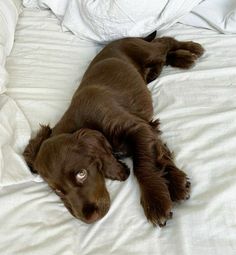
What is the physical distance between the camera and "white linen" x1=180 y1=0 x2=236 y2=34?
5.98ft

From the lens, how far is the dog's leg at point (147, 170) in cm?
120

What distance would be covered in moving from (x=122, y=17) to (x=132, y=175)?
2.76ft

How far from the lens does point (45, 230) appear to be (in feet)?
3.88

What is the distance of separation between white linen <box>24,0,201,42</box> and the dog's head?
2.58 ft

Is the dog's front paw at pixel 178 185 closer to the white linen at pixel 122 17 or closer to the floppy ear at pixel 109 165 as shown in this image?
the floppy ear at pixel 109 165

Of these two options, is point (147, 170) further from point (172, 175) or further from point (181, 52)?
point (181, 52)

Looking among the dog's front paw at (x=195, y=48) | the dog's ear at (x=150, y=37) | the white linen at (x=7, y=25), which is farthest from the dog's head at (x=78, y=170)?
the dog's ear at (x=150, y=37)

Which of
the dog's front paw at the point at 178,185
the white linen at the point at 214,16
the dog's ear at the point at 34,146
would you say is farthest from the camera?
the white linen at the point at 214,16

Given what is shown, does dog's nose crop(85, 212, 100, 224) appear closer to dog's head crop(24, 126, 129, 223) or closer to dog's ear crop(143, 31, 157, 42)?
dog's head crop(24, 126, 129, 223)

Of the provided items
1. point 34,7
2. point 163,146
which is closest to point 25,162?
point 163,146

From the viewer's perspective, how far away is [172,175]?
1305 mm

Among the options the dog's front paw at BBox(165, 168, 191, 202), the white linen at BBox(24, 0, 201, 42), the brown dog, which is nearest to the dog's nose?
the brown dog

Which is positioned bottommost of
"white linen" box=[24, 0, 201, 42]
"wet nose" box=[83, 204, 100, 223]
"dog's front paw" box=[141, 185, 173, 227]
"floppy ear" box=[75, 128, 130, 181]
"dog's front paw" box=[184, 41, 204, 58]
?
"dog's front paw" box=[141, 185, 173, 227]

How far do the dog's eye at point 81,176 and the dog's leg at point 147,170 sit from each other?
191mm
